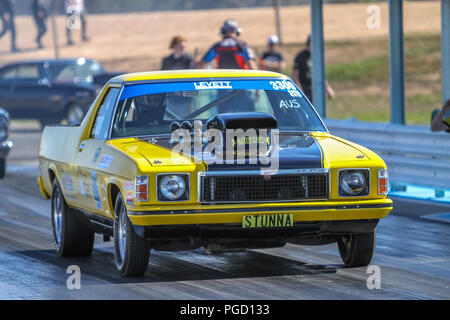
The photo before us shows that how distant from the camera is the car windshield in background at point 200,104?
9297mm

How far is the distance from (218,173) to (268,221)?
489mm

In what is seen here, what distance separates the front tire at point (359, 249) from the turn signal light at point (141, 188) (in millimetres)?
1717

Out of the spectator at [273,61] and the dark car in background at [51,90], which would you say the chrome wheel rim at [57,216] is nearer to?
the spectator at [273,61]

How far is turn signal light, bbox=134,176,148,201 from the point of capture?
320 inches

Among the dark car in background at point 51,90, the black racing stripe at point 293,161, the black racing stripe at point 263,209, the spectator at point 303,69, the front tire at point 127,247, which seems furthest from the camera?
the dark car in background at point 51,90

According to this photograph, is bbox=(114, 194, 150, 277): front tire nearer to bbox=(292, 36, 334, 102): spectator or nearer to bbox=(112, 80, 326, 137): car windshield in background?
bbox=(112, 80, 326, 137): car windshield in background

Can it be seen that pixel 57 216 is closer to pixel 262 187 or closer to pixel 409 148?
pixel 262 187

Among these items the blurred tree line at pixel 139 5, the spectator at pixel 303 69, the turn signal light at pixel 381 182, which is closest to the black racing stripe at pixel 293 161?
the turn signal light at pixel 381 182

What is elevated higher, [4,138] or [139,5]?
[139,5]

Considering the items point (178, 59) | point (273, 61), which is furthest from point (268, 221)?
point (273, 61)

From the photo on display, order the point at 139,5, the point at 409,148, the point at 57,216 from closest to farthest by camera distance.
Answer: the point at 57,216 → the point at 409,148 → the point at 139,5

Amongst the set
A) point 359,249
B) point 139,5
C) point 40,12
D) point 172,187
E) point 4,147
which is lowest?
point 359,249

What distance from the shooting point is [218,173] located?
816cm

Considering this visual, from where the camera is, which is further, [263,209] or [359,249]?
A: [359,249]
